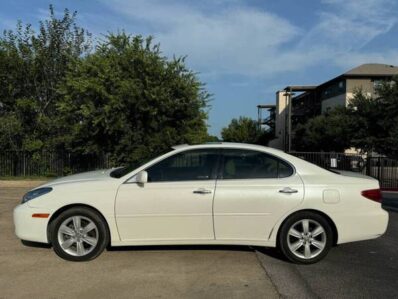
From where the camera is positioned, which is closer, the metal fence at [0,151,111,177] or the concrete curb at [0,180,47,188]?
the concrete curb at [0,180,47,188]

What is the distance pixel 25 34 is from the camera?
24797mm

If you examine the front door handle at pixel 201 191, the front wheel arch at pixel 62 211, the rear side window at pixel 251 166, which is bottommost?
the front wheel arch at pixel 62 211

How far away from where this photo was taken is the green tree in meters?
18.7

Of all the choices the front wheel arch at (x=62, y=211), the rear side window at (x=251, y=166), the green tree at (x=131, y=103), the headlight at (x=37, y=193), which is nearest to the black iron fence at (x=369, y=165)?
the green tree at (x=131, y=103)

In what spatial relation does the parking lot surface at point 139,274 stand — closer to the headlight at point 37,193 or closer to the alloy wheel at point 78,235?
the alloy wheel at point 78,235

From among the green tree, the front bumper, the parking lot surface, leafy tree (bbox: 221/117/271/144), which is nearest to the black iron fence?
the green tree

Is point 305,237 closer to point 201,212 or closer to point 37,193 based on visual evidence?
point 201,212

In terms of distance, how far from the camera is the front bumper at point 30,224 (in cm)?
666

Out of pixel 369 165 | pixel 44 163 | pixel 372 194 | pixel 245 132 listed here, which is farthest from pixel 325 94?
pixel 372 194

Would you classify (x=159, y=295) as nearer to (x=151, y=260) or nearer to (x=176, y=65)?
(x=151, y=260)

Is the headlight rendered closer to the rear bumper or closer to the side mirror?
the side mirror

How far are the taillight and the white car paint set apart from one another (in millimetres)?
63

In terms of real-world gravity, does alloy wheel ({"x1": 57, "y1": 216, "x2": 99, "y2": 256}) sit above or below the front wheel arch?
below

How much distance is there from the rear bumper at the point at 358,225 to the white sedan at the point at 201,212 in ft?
0.04
